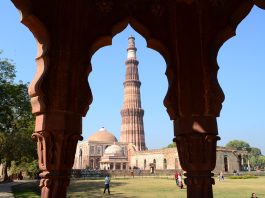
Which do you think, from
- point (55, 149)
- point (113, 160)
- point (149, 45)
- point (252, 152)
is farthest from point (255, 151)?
point (55, 149)

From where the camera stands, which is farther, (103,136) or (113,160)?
(103,136)

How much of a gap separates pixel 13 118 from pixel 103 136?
52.7m

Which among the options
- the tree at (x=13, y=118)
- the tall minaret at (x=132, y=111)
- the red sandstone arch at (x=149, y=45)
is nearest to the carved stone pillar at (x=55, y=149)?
the red sandstone arch at (x=149, y=45)

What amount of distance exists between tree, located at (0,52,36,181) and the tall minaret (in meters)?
49.5

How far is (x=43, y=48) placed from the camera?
10.5 feet

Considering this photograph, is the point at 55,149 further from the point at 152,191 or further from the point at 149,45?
the point at 152,191

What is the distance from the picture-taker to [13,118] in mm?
24141

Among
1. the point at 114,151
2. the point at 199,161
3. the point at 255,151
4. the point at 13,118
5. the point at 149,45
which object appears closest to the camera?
the point at 199,161

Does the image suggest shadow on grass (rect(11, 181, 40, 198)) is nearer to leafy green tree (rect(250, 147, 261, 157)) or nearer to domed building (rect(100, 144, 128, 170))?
domed building (rect(100, 144, 128, 170))

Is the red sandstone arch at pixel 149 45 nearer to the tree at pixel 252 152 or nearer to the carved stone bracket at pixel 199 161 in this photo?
the carved stone bracket at pixel 199 161

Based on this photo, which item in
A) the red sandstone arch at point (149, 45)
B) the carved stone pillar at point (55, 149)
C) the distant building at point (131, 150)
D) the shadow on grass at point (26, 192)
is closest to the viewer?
the carved stone pillar at point (55, 149)

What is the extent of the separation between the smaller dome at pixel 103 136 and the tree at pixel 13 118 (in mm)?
49399

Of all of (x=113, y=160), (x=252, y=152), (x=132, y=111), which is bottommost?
(x=113, y=160)

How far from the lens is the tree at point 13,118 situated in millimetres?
22312
